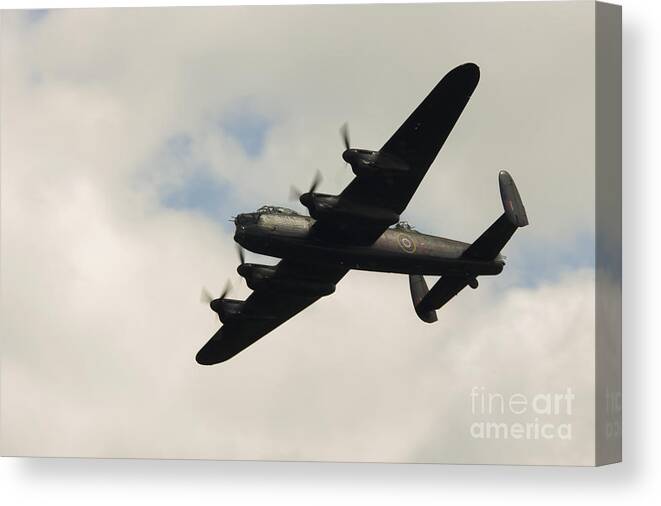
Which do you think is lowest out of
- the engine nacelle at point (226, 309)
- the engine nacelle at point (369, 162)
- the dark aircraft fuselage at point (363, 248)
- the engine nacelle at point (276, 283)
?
the engine nacelle at point (226, 309)

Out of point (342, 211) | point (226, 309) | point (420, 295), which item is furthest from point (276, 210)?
point (420, 295)

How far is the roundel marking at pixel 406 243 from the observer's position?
2353 centimetres

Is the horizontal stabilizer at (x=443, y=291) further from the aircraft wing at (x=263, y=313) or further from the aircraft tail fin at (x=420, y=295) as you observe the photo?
the aircraft wing at (x=263, y=313)

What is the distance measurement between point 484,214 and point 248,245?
5.00m

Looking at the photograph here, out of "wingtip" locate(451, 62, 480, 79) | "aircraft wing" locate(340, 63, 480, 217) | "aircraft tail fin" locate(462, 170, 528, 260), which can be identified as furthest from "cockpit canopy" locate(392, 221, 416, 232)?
"wingtip" locate(451, 62, 480, 79)

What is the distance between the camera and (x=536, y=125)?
2203 centimetres

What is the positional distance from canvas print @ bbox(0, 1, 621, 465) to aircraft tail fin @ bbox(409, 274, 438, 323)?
0.25 ft

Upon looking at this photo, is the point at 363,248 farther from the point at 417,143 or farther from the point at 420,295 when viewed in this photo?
the point at 417,143

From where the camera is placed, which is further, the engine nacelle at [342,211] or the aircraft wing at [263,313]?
the aircraft wing at [263,313]

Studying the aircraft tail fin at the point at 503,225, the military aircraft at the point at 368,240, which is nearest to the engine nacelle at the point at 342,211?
the military aircraft at the point at 368,240

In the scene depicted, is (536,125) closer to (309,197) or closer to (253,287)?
(309,197)

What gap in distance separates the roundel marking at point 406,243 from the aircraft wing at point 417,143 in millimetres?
853

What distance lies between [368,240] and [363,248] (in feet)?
0.73

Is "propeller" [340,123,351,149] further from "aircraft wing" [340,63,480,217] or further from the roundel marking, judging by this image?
the roundel marking
